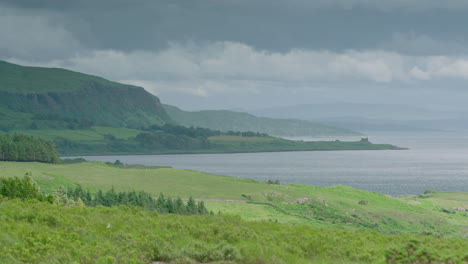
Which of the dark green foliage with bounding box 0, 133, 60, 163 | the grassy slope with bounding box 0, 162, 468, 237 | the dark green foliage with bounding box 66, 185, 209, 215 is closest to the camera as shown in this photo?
the dark green foliage with bounding box 66, 185, 209, 215

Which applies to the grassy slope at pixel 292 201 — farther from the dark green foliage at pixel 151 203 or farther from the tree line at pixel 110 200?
the tree line at pixel 110 200

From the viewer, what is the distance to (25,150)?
17900cm

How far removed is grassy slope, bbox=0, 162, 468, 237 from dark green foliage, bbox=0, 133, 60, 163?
52.0 meters

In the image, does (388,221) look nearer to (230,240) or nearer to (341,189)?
(341,189)

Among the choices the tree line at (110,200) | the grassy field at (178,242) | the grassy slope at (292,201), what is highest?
the grassy field at (178,242)

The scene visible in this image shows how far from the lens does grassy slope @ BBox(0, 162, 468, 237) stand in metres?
79.3

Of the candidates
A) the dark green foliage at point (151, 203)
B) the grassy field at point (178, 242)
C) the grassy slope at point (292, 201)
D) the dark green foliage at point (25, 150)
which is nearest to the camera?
the grassy field at point (178, 242)

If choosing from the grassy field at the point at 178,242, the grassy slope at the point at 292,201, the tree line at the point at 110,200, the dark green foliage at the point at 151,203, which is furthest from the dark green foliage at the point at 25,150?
the grassy field at the point at 178,242

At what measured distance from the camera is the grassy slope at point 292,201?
79.3 meters

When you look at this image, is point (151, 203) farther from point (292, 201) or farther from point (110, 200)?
point (292, 201)

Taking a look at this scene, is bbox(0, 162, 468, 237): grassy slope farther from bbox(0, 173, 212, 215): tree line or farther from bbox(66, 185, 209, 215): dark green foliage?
bbox(0, 173, 212, 215): tree line

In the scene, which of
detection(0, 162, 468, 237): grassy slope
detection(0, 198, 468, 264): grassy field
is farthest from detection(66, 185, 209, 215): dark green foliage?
detection(0, 198, 468, 264): grassy field

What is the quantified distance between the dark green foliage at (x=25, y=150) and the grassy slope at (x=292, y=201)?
171 ft

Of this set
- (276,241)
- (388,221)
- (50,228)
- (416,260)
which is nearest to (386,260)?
(416,260)
